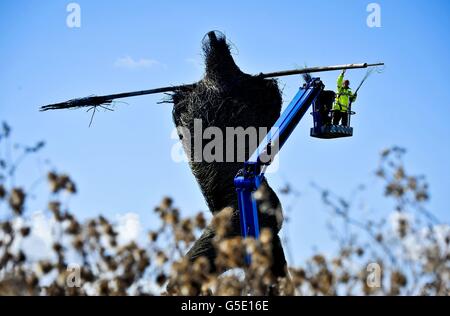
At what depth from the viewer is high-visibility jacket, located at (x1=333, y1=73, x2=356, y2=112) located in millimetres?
13062

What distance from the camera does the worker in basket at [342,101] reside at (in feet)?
42.9

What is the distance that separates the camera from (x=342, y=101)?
1317 centimetres

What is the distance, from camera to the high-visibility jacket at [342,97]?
13062 mm

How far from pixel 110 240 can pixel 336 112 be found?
8196 mm

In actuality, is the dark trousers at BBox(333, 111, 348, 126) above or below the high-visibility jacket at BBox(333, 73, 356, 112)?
below

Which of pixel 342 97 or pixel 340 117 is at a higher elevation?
pixel 342 97

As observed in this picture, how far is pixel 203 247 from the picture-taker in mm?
12789

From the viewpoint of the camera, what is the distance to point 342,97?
43.2ft

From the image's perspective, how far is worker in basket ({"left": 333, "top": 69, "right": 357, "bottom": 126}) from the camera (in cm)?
1307

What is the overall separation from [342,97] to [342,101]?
0.06 m

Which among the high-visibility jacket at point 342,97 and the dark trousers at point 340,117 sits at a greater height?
the high-visibility jacket at point 342,97
